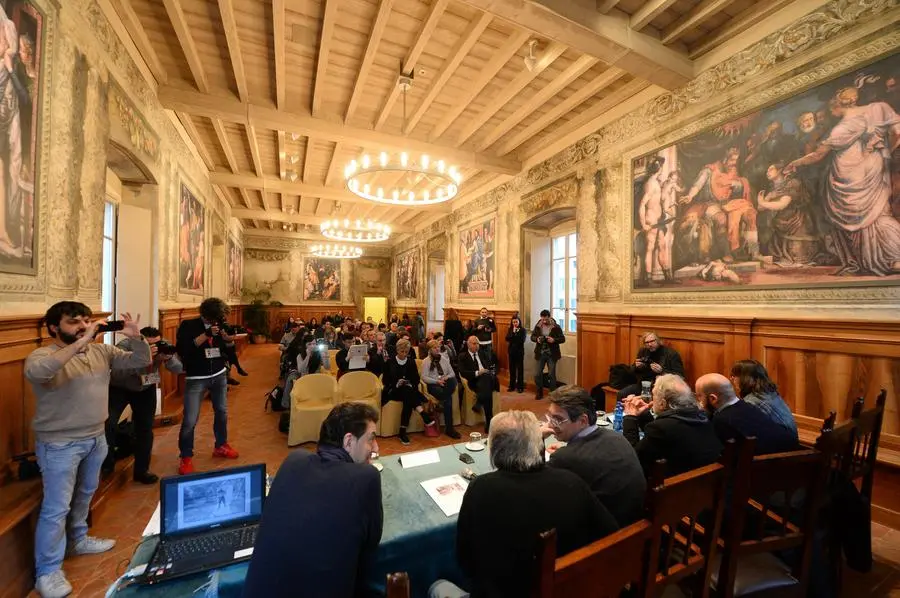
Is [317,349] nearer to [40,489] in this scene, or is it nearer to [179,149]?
[40,489]

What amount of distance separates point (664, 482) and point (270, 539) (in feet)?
4.71

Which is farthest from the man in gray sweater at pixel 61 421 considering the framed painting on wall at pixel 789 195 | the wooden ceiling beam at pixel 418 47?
the framed painting on wall at pixel 789 195

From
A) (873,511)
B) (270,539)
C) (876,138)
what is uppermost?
(876,138)

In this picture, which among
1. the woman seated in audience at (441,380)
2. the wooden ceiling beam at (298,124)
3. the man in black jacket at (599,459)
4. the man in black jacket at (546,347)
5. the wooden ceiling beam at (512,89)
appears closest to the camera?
the man in black jacket at (599,459)

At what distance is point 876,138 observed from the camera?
3127 millimetres

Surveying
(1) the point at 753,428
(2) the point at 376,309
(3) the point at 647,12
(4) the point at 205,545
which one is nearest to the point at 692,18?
(3) the point at 647,12

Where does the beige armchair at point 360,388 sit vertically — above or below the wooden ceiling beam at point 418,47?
below

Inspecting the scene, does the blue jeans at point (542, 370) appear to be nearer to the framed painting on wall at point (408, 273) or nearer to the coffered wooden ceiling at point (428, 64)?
the coffered wooden ceiling at point (428, 64)

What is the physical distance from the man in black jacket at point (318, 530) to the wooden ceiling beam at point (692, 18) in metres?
5.11

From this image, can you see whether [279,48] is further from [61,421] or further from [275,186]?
[275,186]

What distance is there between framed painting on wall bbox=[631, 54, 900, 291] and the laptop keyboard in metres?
4.88

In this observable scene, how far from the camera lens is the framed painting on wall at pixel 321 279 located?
54.7 ft

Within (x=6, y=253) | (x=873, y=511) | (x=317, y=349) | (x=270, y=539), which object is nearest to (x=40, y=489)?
(x=6, y=253)

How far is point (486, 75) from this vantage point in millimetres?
4828
